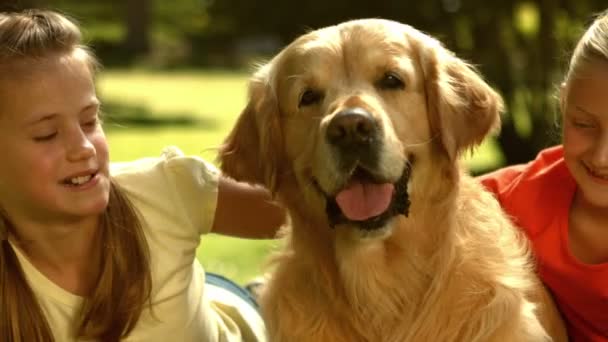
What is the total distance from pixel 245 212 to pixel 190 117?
427 inches

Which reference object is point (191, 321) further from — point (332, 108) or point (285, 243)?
point (332, 108)

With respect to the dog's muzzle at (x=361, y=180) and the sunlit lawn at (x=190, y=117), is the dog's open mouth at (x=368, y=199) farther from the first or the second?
the sunlit lawn at (x=190, y=117)

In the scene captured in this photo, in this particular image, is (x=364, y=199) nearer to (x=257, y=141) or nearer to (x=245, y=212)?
(x=257, y=141)

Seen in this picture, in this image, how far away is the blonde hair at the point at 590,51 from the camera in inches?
129

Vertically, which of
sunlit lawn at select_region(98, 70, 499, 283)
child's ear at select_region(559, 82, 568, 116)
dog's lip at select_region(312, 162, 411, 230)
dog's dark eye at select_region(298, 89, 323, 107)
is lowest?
sunlit lawn at select_region(98, 70, 499, 283)

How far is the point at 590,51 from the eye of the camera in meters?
3.31

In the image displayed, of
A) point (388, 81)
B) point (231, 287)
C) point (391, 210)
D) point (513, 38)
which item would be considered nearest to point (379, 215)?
point (391, 210)

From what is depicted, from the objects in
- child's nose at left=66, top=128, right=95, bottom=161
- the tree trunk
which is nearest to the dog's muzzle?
child's nose at left=66, top=128, right=95, bottom=161

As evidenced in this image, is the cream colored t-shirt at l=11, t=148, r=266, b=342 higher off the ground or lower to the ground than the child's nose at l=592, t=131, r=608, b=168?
lower

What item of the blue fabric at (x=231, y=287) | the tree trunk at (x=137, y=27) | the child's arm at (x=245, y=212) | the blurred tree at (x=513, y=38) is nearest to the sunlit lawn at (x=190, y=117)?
the blurred tree at (x=513, y=38)

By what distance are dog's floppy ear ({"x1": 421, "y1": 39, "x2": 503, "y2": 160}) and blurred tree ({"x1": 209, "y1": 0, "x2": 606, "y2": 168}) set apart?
4905mm

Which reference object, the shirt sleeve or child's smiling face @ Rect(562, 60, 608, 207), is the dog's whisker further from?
the shirt sleeve

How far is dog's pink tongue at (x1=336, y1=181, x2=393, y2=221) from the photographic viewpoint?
3064 millimetres

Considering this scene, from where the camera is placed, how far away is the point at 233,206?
12.4 feet
